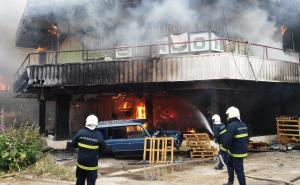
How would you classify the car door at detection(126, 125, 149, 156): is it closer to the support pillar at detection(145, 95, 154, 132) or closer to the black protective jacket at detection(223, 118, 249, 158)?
the support pillar at detection(145, 95, 154, 132)

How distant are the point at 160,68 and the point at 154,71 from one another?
1.08ft

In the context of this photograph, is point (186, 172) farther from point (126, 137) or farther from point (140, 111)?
point (140, 111)

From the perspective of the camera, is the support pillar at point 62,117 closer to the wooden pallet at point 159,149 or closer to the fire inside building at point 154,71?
the fire inside building at point 154,71

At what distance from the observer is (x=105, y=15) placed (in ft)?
62.5

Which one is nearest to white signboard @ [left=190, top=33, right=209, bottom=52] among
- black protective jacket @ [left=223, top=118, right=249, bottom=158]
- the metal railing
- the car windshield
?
the metal railing

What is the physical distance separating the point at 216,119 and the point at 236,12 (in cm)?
928

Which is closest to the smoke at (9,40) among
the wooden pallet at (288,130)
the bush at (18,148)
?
Answer: the bush at (18,148)

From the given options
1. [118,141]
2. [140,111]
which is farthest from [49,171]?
[140,111]

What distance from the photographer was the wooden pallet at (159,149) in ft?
46.1

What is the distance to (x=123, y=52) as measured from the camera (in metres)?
19.1

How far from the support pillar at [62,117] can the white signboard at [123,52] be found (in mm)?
3864

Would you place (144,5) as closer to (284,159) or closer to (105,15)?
(105,15)

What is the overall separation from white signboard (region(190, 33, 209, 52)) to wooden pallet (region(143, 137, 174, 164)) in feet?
17.7

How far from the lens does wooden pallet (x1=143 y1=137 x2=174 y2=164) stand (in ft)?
46.1
